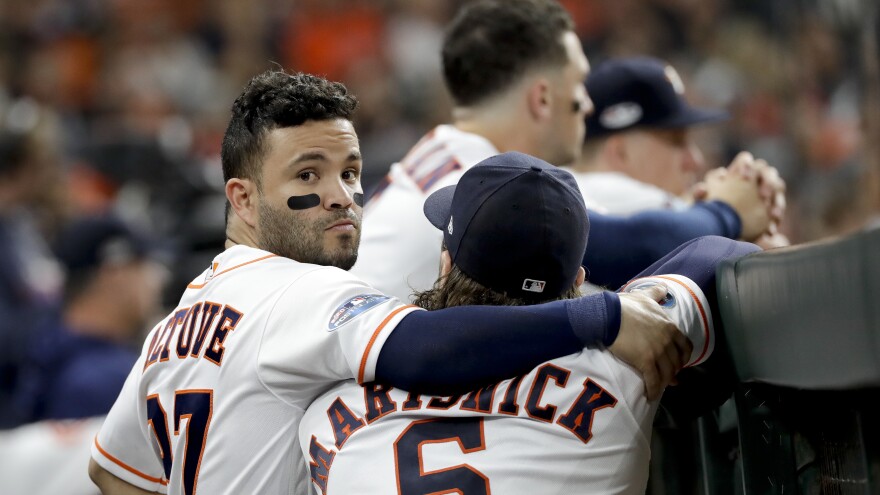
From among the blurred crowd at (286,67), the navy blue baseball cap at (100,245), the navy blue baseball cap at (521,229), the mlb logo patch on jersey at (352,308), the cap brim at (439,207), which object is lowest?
the blurred crowd at (286,67)

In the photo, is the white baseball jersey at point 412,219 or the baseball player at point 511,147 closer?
the baseball player at point 511,147

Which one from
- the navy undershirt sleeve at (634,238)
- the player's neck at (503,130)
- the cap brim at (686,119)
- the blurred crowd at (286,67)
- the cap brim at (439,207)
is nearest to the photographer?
the cap brim at (439,207)

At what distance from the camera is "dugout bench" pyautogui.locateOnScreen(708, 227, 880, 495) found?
56.7 inches

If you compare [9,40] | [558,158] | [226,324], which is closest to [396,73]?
[9,40]

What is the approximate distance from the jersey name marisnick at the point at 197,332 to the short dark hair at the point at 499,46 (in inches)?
58.9

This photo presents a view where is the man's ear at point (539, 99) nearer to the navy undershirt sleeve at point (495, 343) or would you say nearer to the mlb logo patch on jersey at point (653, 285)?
the mlb logo patch on jersey at point (653, 285)

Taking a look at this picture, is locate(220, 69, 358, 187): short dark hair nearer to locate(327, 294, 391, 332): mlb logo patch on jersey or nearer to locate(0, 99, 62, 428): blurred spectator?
locate(327, 294, 391, 332): mlb logo patch on jersey

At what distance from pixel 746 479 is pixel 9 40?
9.15 m

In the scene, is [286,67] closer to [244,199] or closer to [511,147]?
[511,147]

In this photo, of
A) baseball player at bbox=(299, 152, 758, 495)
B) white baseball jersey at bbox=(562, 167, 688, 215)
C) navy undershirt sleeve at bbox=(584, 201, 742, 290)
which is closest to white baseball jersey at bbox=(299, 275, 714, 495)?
baseball player at bbox=(299, 152, 758, 495)

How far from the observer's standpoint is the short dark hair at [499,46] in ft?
11.6

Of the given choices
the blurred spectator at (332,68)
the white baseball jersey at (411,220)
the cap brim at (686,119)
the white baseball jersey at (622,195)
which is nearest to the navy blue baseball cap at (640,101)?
the cap brim at (686,119)

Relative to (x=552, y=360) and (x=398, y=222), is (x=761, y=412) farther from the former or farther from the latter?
(x=398, y=222)

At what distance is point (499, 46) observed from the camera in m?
3.57
